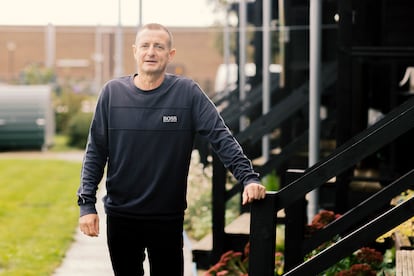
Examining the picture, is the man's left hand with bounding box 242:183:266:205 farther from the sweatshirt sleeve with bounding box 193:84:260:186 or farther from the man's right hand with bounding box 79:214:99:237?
the man's right hand with bounding box 79:214:99:237

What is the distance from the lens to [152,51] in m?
4.20

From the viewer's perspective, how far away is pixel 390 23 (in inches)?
312

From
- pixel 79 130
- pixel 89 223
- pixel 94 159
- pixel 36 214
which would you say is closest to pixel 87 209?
pixel 89 223

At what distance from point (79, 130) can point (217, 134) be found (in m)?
21.1

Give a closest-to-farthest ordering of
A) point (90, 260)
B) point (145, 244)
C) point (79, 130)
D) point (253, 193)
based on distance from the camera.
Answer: point (253, 193), point (145, 244), point (90, 260), point (79, 130)

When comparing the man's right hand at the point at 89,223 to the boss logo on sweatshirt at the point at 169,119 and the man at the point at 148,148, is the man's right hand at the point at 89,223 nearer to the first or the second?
the man at the point at 148,148

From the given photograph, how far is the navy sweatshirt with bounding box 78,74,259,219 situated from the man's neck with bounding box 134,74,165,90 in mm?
20

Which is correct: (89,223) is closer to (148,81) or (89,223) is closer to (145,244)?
(145,244)

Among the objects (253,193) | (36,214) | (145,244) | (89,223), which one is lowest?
(36,214)

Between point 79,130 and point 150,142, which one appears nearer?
point 150,142

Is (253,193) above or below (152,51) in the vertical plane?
below

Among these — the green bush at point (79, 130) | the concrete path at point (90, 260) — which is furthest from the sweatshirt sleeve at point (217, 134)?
the green bush at point (79, 130)

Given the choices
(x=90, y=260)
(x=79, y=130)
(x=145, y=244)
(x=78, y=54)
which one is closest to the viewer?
(x=145, y=244)

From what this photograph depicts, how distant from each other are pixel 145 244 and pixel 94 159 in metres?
0.43
